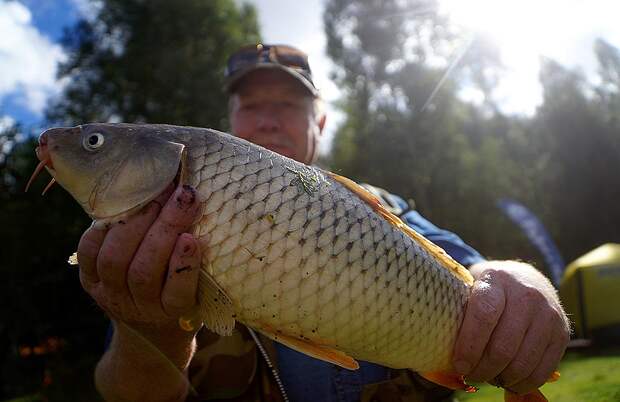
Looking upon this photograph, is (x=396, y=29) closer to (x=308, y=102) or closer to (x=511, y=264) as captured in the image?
(x=308, y=102)

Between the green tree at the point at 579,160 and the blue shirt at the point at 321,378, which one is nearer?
the blue shirt at the point at 321,378

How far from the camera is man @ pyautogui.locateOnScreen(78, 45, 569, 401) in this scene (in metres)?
1.34

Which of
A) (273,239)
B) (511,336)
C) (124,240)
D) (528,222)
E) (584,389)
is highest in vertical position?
(273,239)

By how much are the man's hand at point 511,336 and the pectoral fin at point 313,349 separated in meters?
0.35

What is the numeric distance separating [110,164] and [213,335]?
1.04 meters

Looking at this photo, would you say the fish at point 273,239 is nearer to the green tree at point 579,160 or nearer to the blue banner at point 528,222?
the blue banner at point 528,222

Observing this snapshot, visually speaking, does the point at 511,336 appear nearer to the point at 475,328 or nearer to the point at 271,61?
the point at 475,328

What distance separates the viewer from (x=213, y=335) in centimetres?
219

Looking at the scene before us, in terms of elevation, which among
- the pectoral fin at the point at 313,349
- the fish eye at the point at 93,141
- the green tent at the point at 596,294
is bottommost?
the green tent at the point at 596,294

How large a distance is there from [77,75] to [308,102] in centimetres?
1330

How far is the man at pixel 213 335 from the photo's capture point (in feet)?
4.39

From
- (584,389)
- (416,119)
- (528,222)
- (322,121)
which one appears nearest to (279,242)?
(584,389)

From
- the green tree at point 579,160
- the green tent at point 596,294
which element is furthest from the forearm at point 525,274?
the green tree at point 579,160

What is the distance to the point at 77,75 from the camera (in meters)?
14.6
